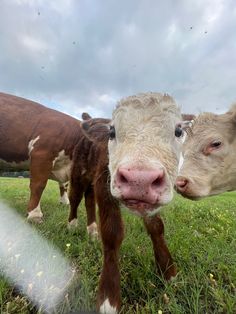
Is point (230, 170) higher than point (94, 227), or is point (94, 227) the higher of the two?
point (230, 170)

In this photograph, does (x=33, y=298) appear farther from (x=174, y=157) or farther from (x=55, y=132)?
(x=55, y=132)

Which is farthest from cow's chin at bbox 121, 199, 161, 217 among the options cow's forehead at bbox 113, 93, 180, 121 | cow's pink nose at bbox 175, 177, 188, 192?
cow's pink nose at bbox 175, 177, 188, 192

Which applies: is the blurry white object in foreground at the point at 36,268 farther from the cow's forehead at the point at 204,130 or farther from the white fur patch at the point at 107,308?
the cow's forehead at the point at 204,130

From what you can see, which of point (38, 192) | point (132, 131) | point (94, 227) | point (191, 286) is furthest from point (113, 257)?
point (38, 192)

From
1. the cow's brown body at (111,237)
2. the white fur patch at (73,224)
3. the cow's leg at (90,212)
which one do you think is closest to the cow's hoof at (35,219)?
the white fur patch at (73,224)

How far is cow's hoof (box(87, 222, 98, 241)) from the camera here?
4.97 meters

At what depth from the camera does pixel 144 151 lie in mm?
2873

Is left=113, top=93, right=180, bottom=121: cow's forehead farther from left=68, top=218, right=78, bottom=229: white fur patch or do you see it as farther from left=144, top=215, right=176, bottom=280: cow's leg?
left=68, top=218, right=78, bottom=229: white fur patch

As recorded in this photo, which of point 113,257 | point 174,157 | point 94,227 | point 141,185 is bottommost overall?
point 94,227

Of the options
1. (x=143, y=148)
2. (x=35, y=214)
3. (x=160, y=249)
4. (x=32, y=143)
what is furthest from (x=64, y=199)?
(x=143, y=148)

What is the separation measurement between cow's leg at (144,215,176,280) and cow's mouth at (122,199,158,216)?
1.00 m

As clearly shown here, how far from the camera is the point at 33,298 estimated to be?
2877mm

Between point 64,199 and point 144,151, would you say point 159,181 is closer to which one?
point 144,151

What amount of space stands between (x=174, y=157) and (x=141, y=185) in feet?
2.96
